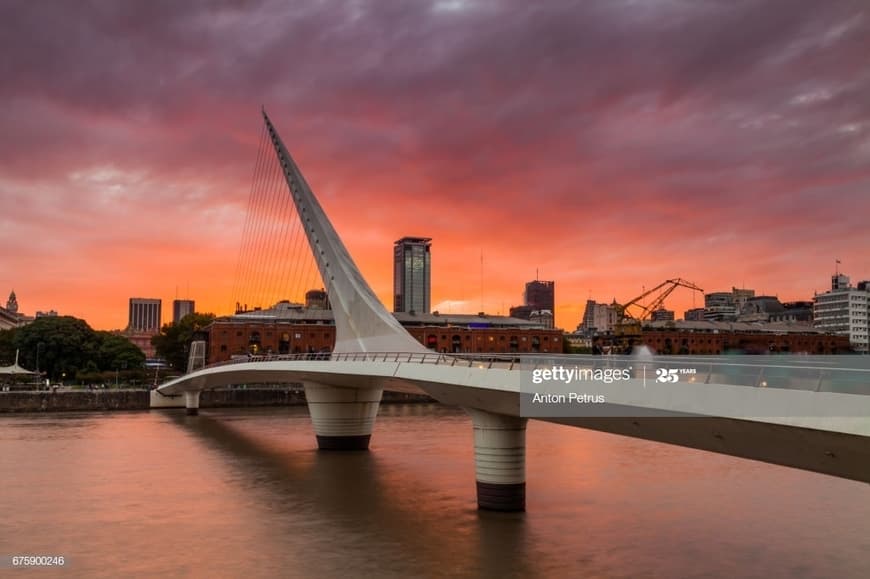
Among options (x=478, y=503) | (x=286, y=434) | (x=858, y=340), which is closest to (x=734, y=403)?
(x=478, y=503)

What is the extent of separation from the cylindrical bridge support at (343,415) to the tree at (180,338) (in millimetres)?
81399

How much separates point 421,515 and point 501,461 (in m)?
2.59

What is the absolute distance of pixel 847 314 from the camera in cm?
12875

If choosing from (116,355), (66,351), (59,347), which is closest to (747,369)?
(66,351)

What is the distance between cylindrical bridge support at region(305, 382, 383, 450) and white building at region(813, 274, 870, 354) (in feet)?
343

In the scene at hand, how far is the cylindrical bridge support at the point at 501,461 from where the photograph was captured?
21844 millimetres

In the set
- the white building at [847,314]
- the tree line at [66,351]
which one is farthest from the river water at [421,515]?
the white building at [847,314]

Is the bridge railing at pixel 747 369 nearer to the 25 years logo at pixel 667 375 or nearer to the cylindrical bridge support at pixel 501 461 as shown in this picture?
the 25 years logo at pixel 667 375

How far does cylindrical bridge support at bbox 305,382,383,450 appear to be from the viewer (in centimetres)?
3872

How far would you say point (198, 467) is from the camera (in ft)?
111

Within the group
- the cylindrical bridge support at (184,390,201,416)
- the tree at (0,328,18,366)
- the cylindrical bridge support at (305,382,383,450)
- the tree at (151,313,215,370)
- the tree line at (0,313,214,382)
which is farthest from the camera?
the tree at (151,313,215,370)

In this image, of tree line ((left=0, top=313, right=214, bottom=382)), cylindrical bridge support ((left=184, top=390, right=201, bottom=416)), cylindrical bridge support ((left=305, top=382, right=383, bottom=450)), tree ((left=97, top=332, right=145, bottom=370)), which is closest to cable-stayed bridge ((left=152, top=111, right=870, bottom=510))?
cylindrical bridge support ((left=305, top=382, right=383, bottom=450))

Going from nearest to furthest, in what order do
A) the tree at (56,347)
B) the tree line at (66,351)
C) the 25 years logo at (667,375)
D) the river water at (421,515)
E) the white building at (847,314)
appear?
the 25 years logo at (667,375), the river water at (421,515), the tree line at (66,351), the tree at (56,347), the white building at (847,314)

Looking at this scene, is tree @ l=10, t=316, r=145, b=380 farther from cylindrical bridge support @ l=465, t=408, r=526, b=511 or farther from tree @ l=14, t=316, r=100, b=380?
cylindrical bridge support @ l=465, t=408, r=526, b=511
